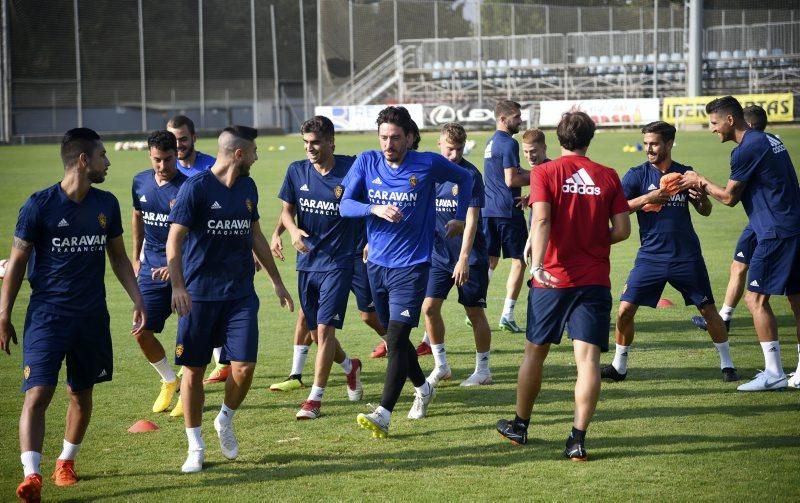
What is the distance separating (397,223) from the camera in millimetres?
7305

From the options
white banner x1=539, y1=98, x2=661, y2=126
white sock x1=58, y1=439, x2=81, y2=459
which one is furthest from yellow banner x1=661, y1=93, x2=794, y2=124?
white sock x1=58, y1=439, x2=81, y2=459

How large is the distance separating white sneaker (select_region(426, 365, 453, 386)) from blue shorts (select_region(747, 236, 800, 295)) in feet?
8.92

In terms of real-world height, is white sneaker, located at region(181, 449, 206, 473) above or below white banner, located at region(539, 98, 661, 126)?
below

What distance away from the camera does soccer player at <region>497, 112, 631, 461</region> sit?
6336 millimetres

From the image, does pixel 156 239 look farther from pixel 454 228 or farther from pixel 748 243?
pixel 748 243

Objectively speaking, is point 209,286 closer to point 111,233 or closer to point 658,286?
point 111,233

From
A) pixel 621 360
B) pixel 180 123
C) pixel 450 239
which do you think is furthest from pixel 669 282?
pixel 180 123

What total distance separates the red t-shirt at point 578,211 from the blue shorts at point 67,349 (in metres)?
2.88

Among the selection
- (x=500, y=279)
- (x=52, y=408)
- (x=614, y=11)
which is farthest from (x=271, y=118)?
(x=52, y=408)

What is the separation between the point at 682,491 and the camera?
5793 millimetres

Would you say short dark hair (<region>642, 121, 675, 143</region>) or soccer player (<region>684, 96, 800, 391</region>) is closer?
soccer player (<region>684, 96, 800, 391</region>)

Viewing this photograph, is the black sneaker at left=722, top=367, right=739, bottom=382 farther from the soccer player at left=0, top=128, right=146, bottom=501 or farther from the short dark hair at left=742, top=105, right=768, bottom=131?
the soccer player at left=0, top=128, right=146, bottom=501

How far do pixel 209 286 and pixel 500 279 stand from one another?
8.68m

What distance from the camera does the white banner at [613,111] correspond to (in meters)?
42.9
